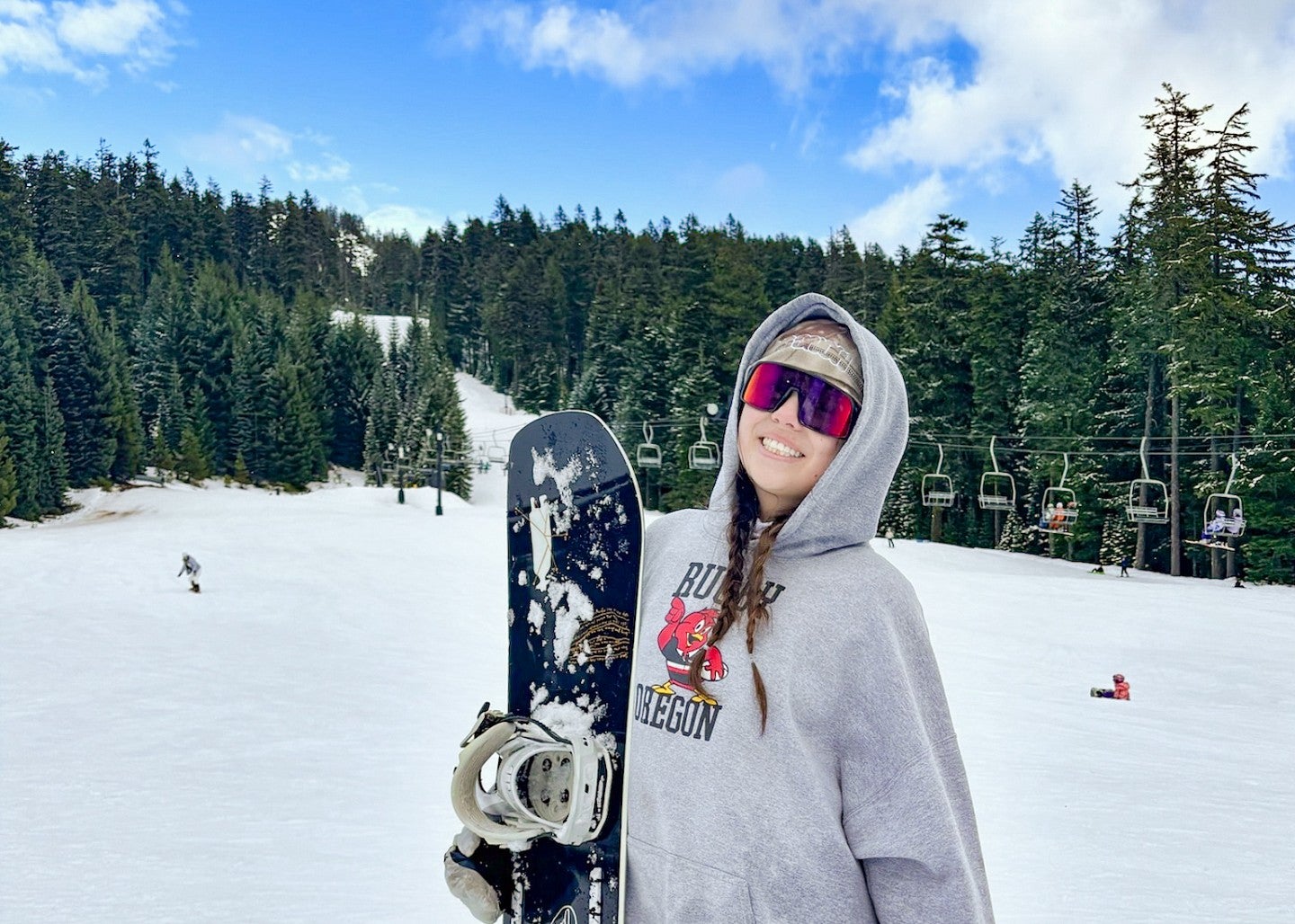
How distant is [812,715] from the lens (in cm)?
145

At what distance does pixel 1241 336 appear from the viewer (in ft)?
87.1

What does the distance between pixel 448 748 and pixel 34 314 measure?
41.2 metres

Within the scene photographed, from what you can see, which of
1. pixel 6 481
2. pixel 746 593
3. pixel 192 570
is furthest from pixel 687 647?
pixel 6 481

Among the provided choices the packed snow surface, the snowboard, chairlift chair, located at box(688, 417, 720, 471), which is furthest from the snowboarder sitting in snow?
the snowboard

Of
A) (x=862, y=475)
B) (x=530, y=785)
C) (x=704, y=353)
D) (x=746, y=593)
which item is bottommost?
(x=530, y=785)

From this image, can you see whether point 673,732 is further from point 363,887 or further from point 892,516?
point 892,516

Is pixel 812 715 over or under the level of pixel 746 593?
under

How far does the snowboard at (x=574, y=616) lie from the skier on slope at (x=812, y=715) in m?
0.15

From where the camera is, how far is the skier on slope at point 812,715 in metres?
1.41

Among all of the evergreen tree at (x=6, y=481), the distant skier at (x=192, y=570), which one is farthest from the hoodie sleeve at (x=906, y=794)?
the evergreen tree at (x=6, y=481)

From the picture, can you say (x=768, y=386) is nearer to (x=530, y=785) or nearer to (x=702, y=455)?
(x=530, y=785)

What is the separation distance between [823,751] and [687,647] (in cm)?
30

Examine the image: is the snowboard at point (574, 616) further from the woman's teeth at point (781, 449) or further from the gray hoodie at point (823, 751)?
the woman's teeth at point (781, 449)

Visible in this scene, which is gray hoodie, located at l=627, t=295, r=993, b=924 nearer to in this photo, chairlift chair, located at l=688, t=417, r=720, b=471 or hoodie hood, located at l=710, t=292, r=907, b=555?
hoodie hood, located at l=710, t=292, r=907, b=555
